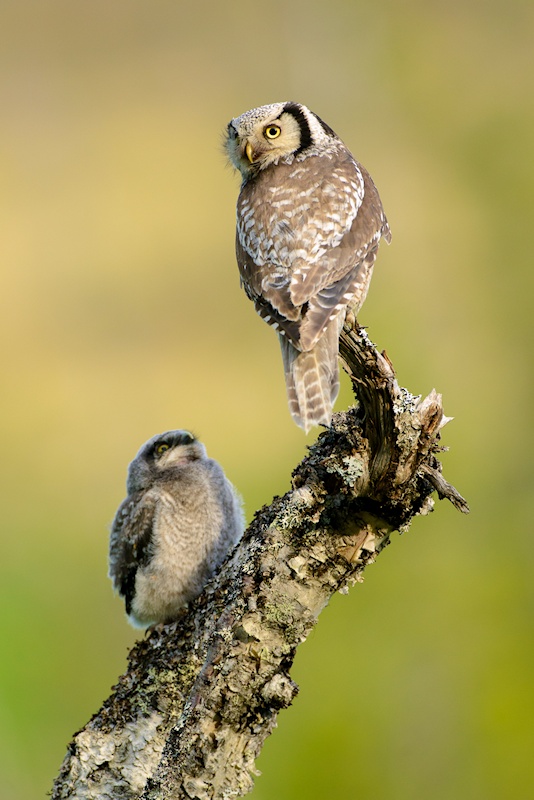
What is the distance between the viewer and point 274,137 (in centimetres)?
425

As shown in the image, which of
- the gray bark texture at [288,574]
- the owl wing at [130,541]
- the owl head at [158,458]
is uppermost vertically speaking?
the owl head at [158,458]

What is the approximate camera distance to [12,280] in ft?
43.0

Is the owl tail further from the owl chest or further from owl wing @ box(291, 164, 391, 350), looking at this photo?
the owl chest

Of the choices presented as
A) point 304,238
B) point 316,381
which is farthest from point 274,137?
point 316,381

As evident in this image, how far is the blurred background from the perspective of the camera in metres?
9.13

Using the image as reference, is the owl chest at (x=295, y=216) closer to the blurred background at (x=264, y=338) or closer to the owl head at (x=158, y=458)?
the owl head at (x=158, y=458)

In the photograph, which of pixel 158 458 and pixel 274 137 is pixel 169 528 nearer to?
pixel 158 458

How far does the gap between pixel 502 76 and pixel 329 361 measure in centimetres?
1712

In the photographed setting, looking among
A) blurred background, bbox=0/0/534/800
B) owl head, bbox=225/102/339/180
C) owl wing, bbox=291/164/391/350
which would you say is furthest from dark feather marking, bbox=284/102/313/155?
blurred background, bbox=0/0/534/800

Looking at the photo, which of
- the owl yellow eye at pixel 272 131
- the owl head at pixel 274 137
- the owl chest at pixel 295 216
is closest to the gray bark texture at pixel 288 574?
the owl chest at pixel 295 216

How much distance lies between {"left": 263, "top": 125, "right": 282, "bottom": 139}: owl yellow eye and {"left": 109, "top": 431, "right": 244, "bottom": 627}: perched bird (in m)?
1.35

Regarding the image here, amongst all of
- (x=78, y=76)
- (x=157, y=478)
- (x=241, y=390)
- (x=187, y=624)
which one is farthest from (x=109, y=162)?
(x=187, y=624)

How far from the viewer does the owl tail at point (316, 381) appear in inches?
126

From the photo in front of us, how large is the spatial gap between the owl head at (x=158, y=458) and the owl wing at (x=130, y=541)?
8 cm
